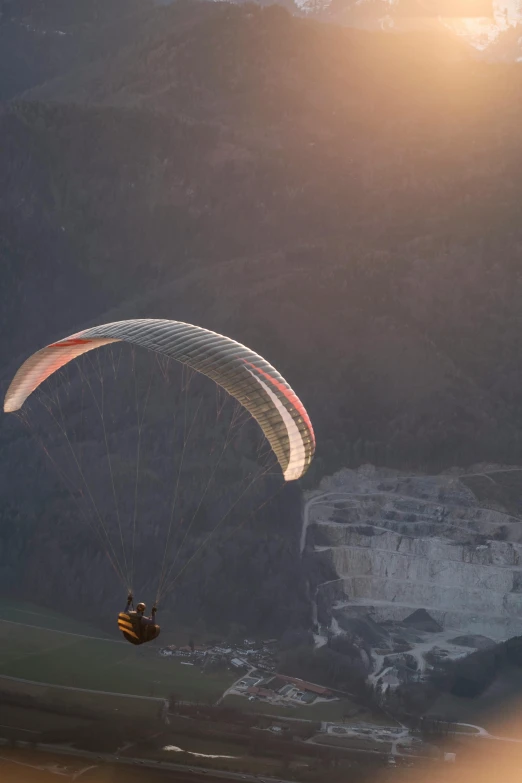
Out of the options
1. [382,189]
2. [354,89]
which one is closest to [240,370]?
[382,189]

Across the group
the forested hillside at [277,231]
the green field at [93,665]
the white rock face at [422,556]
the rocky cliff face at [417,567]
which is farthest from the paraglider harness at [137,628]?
the forested hillside at [277,231]

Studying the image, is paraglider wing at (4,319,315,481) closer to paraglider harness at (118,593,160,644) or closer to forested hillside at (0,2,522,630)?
paraglider harness at (118,593,160,644)

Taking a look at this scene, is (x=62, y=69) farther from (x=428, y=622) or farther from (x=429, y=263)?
(x=428, y=622)

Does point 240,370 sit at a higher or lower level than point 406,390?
lower

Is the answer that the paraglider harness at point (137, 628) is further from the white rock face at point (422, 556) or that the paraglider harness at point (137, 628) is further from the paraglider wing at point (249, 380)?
the white rock face at point (422, 556)

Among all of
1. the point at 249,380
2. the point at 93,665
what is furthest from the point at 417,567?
the point at 249,380

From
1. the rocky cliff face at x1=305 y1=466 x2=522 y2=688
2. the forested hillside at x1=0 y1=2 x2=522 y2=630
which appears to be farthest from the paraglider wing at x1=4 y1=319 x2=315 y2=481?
the forested hillside at x1=0 y1=2 x2=522 y2=630
